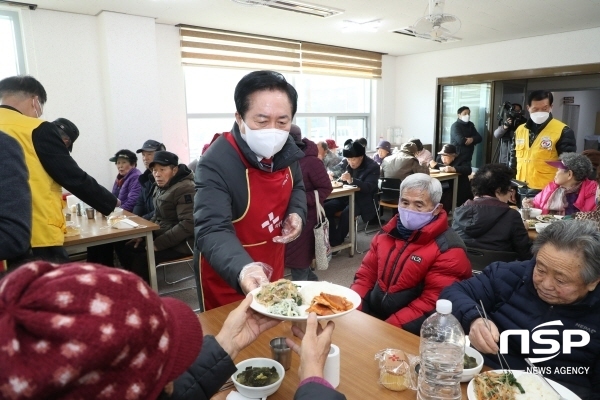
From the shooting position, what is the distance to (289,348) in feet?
3.95

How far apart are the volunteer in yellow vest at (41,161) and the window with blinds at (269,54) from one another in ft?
12.5

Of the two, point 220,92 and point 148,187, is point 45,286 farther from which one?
point 220,92

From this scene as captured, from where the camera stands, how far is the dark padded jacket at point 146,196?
4125 mm

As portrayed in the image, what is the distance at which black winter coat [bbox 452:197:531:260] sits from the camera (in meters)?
2.56

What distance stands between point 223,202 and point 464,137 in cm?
654

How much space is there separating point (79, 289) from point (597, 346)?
5.21 feet

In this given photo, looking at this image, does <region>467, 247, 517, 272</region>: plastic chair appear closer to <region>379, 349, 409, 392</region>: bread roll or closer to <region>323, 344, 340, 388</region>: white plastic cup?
<region>379, 349, 409, 392</region>: bread roll

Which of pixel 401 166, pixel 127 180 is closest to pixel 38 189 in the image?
pixel 127 180

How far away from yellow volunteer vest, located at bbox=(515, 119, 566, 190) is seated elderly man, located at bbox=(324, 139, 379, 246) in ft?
5.62

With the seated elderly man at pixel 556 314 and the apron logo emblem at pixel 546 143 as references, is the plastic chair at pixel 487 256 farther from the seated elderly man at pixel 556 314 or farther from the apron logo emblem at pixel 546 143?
the apron logo emblem at pixel 546 143

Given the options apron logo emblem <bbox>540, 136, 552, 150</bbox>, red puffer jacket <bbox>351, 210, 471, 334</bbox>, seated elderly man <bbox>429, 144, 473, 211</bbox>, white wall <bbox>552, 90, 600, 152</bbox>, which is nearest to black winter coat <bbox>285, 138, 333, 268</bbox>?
red puffer jacket <bbox>351, 210, 471, 334</bbox>

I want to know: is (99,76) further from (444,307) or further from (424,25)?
(444,307)

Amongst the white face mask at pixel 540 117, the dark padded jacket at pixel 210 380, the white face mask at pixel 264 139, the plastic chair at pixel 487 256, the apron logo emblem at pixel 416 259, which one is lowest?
the plastic chair at pixel 487 256

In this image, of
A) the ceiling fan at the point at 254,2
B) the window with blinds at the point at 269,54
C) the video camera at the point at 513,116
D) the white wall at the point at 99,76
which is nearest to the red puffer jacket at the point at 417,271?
the ceiling fan at the point at 254,2
